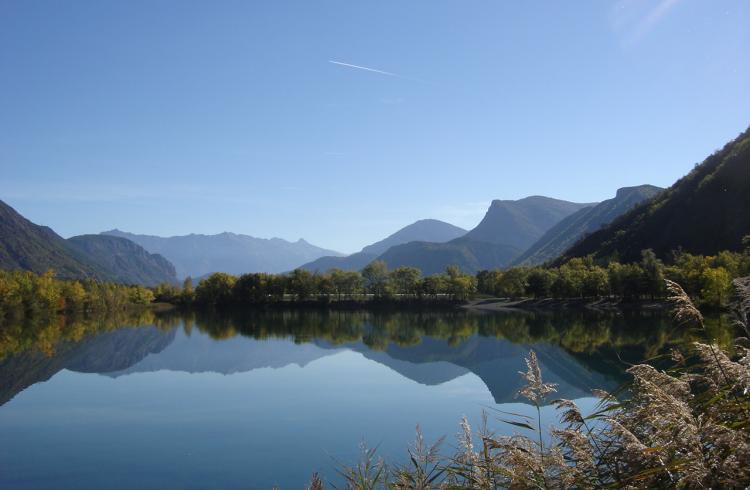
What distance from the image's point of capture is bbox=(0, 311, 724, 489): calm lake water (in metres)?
19.3

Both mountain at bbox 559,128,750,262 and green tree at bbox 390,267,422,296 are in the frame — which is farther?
green tree at bbox 390,267,422,296

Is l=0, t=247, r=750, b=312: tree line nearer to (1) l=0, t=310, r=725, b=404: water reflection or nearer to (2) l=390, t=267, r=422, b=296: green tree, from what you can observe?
(2) l=390, t=267, r=422, b=296: green tree

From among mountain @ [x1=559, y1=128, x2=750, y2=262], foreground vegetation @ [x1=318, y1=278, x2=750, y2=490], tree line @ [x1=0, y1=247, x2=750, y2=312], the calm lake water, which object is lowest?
the calm lake water

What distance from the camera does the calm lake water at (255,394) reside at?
63.3ft

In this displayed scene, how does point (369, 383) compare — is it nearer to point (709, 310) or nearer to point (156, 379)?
point (156, 379)

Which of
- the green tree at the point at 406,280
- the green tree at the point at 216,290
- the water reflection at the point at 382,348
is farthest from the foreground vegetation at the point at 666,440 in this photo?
the green tree at the point at 216,290

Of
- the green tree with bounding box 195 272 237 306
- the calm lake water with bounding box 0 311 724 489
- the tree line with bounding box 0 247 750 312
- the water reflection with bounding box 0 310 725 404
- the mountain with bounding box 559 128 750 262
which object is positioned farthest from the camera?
the green tree with bounding box 195 272 237 306

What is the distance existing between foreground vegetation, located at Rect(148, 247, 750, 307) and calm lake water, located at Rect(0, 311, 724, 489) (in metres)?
34.9

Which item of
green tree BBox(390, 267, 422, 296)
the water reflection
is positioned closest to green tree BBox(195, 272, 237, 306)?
green tree BBox(390, 267, 422, 296)

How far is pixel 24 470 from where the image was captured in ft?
62.5

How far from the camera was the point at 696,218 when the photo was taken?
13000cm

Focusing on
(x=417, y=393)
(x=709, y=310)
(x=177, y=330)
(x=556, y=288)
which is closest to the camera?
(x=417, y=393)

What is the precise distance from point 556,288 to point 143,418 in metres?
93.5

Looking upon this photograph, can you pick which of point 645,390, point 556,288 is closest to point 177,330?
point 556,288
